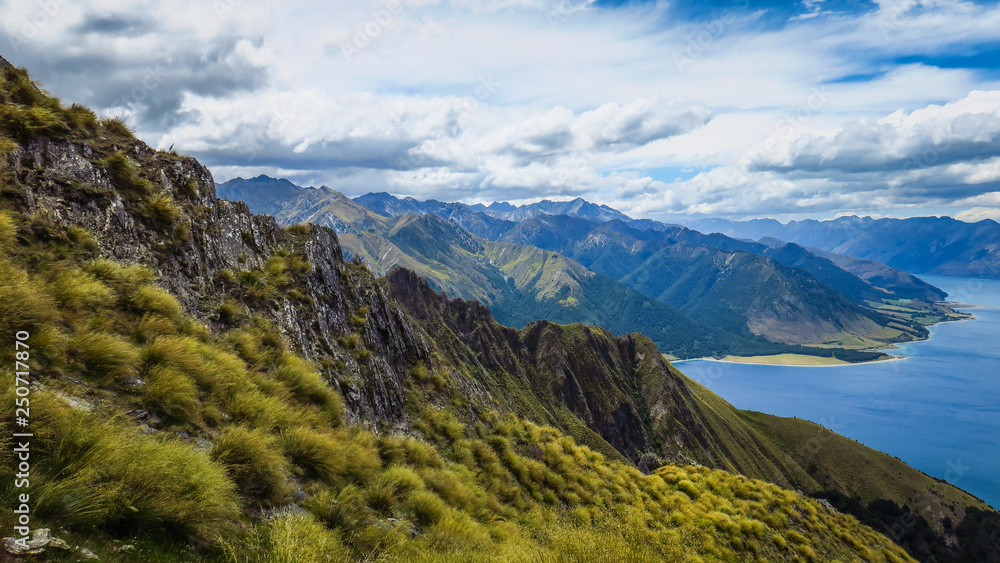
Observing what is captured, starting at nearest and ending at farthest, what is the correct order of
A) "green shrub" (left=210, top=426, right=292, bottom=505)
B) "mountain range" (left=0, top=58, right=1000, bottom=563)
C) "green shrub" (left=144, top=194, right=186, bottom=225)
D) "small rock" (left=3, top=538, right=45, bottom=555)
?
1. "small rock" (left=3, top=538, right=45, bottom=555)
2. "mountain range" (left=0, top=58, right=1000, bottom=563)
3. "green shrub" (left=210, top=426, right=292, bottom=505)
4. "green shrub" (left=144, top=194, right=186, bottom=225)

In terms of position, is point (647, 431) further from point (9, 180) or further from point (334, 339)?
point (9, 180)

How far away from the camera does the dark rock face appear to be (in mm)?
10656

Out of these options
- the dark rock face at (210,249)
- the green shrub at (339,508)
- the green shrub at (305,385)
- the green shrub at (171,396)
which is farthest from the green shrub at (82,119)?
the green shrub at (339,508)

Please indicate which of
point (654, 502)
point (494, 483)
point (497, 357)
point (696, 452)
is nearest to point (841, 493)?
point (696, 452)

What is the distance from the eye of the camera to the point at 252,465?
6.59 meters

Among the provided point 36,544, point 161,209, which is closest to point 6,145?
point 161,209

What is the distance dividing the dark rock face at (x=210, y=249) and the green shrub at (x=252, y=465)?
5.76m

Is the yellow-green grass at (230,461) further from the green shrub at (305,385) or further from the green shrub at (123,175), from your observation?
the green shrub at (123,175)

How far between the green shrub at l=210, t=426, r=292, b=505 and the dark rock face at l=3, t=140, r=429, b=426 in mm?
5764

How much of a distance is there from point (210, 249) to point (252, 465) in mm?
10469

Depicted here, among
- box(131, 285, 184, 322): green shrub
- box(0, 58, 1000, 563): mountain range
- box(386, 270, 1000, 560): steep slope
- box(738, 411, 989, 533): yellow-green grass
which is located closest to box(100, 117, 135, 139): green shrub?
box(0, 58, 1000, 563): mountain range

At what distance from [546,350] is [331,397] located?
413 ft

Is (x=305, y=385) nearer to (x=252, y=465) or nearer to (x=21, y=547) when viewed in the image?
(x=252, y=465)

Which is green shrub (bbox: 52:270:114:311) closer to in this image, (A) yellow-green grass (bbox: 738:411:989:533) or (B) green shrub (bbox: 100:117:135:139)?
(B) green shrub (bbox: 100:117:135:139)
